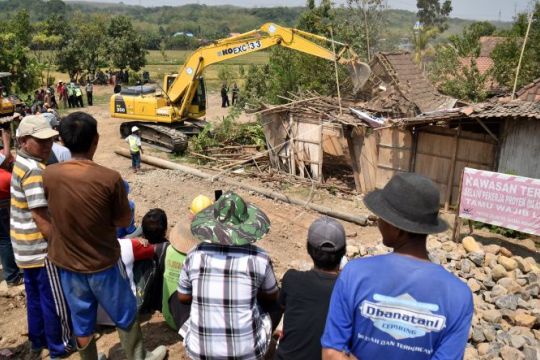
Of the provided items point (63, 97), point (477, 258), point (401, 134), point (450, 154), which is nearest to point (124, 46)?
point (63, 97)

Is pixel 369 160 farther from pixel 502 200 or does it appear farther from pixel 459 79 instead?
pixel 459 79

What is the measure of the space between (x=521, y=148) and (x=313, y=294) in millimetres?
8679

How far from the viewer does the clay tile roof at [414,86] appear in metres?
13.2

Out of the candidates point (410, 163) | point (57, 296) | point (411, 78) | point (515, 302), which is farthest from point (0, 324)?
point (411, 78)

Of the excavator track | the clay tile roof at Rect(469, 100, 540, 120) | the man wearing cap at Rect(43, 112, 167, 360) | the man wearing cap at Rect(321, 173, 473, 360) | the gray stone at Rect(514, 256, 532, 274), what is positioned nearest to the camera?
the man wearing cap at Rect(321, 173, 473, 360)

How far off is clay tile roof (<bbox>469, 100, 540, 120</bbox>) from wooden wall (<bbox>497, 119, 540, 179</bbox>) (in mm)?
293

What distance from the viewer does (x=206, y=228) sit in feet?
10.2

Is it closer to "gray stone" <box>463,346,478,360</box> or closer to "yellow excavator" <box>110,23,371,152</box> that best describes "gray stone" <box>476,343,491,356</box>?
"gray stone" <box>463,346,478,360</box>

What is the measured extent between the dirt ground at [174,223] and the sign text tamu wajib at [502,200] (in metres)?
1.94

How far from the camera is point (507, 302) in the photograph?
5637mm

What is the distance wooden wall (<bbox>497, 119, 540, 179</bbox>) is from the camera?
9.66 metres

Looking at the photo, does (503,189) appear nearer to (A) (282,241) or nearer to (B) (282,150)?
(A) (282,241)

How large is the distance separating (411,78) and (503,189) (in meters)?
7.42

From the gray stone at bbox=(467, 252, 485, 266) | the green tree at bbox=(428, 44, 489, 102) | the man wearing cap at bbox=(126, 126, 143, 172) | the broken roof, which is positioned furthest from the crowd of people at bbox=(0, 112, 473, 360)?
the green tree at bbox=(428, 44, 489, 102)
